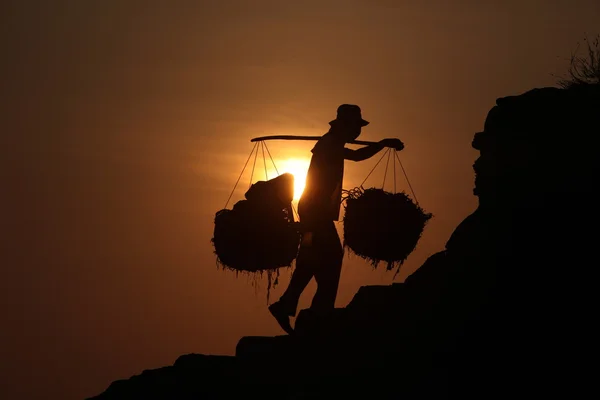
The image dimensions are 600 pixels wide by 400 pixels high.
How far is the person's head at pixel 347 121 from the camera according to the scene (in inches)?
480

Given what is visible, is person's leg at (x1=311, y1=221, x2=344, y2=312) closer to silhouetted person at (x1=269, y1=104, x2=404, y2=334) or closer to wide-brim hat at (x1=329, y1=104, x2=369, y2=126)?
silhouetted person at (x1=269, y1=104, x2=404, y2=334)

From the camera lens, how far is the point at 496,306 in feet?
34.0

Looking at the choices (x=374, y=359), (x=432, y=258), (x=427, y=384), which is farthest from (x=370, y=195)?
(x=427, y=384)

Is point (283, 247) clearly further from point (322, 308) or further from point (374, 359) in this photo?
point (374, 359)

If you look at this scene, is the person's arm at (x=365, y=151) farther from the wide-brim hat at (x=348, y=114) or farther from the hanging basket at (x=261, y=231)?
the hanging basket at (x=261, y=231)

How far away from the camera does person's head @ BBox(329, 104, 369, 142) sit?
1219cm

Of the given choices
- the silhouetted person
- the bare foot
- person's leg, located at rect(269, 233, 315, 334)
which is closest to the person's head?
the silhouetted person

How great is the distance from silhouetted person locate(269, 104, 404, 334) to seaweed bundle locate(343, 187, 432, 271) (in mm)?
269

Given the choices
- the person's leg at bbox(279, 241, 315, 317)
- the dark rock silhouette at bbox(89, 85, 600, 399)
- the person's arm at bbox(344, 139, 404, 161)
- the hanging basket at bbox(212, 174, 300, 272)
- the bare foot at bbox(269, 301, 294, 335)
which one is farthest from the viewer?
the hanging basket at bbox(212, 174, 300, 272)

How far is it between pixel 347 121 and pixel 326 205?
3.11 ft

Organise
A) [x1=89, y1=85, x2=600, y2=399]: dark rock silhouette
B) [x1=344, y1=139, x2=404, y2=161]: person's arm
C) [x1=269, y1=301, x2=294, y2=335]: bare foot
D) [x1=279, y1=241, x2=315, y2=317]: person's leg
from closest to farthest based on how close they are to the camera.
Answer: [x1=89, y1=85, x2=600, y2=399]: dark rock silhouette, [x1=344, y1=139, x2=404, y2=161]: person's arm, [x1=279, y1=241, x2=315, y2=317]: person's leg, [x1=269, y1=301, x2=294, y2=335]: bare foot

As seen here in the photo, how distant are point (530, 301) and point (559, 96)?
2424 millimetres

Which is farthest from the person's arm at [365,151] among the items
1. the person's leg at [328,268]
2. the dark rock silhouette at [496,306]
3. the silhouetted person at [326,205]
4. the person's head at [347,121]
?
the dark rock silhouette at [496,306]

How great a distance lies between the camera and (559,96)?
11.5 meters
